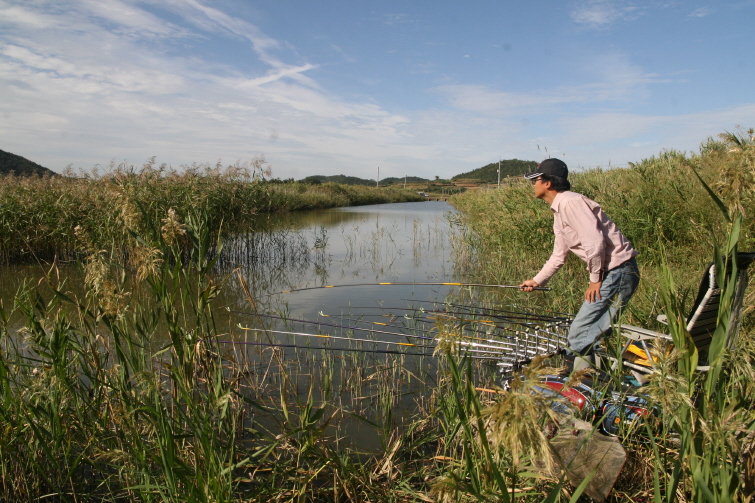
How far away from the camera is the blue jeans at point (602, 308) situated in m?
3.24

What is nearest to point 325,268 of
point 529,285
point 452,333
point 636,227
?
point 636,227

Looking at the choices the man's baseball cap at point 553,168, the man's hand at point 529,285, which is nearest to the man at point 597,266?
the man's baseball cap at point 553,168

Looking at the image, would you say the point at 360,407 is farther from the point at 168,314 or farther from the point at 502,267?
the point at 502,267

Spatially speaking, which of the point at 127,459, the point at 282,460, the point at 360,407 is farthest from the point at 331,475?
the point at 360,407

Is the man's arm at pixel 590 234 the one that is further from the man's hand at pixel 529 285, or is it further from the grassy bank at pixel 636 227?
the grassy bank at pixel 636 227

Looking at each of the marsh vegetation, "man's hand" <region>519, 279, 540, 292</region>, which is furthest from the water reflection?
"man's hand" <region>519, 279, 540, 292</region>

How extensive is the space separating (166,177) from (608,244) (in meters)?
8.85

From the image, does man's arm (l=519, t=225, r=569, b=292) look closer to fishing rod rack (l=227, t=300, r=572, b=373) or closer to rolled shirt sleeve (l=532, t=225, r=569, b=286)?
rolled shirt sleeve (l=532, t=225, r=569, b=286)

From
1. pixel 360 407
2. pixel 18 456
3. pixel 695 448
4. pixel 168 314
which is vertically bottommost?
pixel 360 407

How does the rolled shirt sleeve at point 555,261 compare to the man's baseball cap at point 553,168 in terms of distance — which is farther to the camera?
the rolled shirt sleeve at point 555,261

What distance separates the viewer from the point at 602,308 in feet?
10.6

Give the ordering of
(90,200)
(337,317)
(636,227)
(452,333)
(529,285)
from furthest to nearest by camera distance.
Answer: (90,200) < (636,227) < (337,317) < (529,285) < (452,333)

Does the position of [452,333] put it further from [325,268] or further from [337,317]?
[325,268]

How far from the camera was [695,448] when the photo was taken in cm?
152
